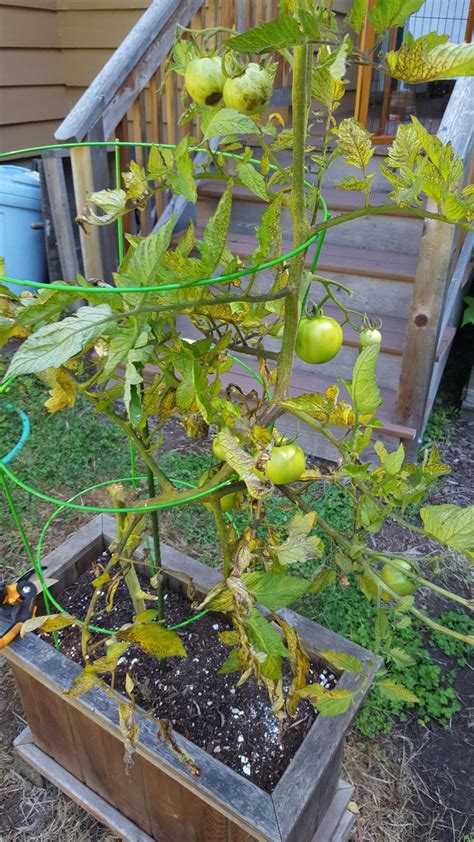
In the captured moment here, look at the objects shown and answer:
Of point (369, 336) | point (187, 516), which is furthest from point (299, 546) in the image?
point (187, 516)

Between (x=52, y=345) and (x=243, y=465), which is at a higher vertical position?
(x=52, y=345)

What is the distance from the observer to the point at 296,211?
33.6 inches

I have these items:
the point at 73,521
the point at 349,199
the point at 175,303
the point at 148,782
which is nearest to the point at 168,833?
the point at 148,782

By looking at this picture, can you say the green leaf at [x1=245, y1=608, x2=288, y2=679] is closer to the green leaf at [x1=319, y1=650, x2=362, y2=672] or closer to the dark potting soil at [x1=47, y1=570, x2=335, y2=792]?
the green leaf at [x1=319, y1=650, x2=362, y2=672]

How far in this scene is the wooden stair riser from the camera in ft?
10.2

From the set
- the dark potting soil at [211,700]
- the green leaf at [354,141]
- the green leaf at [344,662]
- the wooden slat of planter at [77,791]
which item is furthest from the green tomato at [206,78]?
the wooden slat of planter at [77,791]

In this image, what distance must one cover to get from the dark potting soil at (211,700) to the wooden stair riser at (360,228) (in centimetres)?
208

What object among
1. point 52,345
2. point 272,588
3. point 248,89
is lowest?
point 272,588

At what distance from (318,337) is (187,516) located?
175 cm

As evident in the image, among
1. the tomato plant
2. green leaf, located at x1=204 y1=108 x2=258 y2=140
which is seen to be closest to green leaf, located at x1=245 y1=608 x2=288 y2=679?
the tomato plant

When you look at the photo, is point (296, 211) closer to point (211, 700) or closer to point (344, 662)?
point (344, 662)

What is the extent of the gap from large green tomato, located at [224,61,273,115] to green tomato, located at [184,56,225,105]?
38mm

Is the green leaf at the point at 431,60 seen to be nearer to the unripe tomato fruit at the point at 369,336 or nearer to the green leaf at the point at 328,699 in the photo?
the unripe tomato fruit at the point at 369,336

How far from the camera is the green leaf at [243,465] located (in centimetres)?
82
